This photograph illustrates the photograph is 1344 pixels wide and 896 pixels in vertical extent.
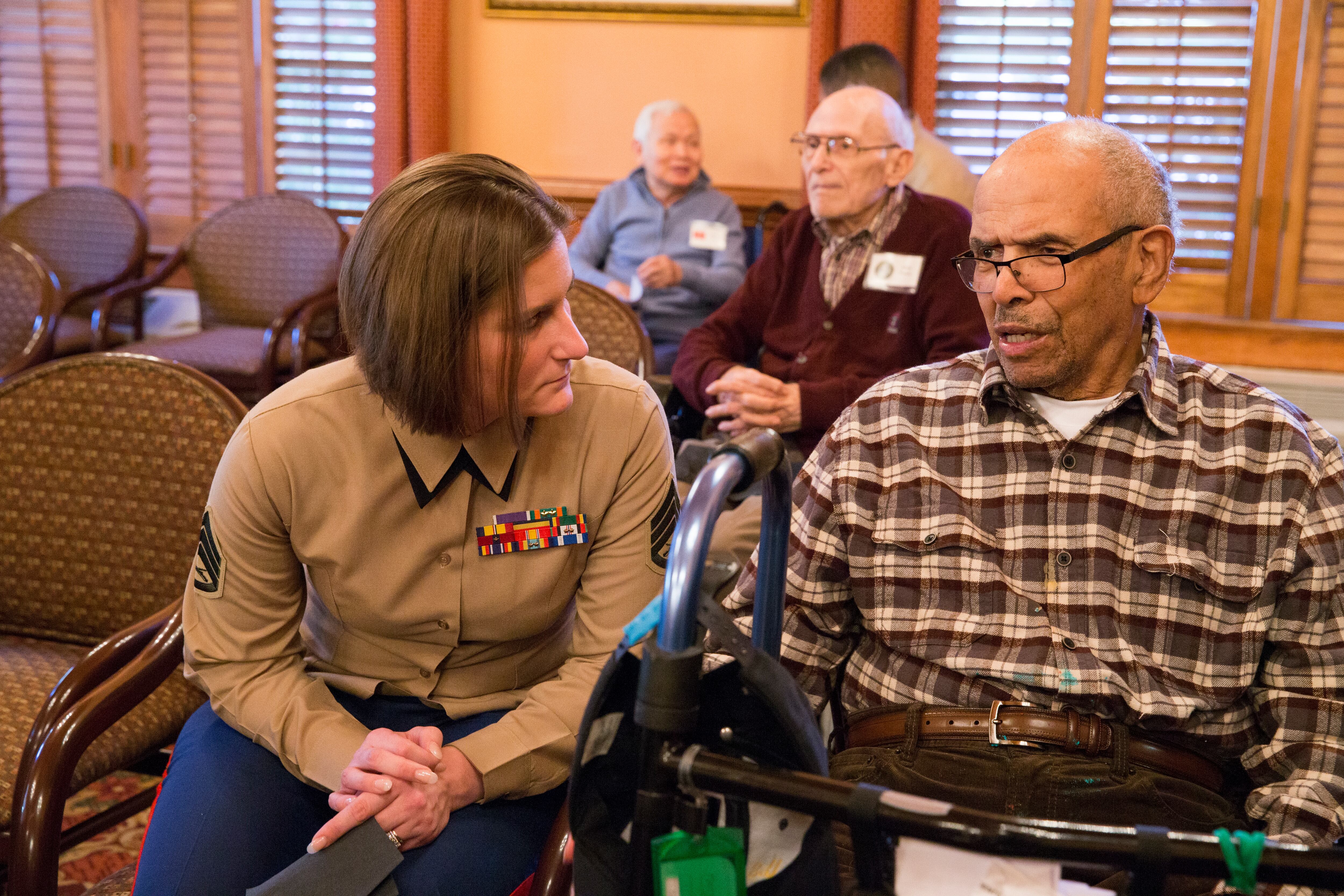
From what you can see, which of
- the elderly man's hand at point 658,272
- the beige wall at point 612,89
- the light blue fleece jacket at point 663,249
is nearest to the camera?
the elderly man's hand at point 658,272

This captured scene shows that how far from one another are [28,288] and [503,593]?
3.28 meters

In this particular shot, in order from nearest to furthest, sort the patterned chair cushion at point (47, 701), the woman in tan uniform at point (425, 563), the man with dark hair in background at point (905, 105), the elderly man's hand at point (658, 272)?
the woman in tan uniform at point (425, 563), the patterned chair cushion at point (47, 701), the man with dark hair in background at point (905, 105), the elderly man's hand at point (658, 272)

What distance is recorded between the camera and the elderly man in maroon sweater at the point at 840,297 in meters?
2.62

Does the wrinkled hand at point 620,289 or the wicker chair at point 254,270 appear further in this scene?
the wicker chair at point 254,270

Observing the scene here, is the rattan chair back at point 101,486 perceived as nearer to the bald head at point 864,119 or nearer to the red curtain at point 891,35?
the bald head at point 864,119

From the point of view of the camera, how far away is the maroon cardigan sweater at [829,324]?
2617 mm

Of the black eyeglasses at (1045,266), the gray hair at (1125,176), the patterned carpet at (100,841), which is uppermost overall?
the gray hair at (1125,176)

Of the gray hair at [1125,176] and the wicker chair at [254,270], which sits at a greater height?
the gray hair at [1125,176]

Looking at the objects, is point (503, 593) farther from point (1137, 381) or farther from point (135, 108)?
point (135, 108)

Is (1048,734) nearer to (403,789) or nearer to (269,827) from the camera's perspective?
(403,789)

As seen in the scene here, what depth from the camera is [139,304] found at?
15.8 feet

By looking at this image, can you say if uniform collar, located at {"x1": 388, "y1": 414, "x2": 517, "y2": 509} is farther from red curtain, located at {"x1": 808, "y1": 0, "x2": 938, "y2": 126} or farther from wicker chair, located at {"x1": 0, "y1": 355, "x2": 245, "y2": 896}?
red curtain, located at {"x1": 808, "y1": 0, "x2": 938, "y2": 126}

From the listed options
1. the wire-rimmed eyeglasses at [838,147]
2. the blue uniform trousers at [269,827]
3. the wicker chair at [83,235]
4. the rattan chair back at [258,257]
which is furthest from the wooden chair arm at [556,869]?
the wicker chair at [83,235]

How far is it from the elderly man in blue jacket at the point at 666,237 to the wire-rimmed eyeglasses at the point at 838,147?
112 cm
